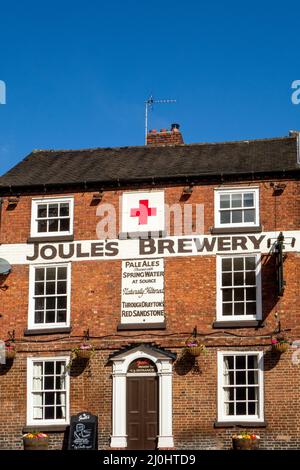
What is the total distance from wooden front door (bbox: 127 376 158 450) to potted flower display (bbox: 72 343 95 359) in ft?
4.62

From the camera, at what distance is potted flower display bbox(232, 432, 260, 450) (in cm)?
3356

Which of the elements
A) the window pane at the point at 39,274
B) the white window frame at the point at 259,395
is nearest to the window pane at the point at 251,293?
the white window frame at the point at 259,395

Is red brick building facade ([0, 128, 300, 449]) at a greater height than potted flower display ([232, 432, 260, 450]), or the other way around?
red brick building facade ([0, 128, 300, 449])

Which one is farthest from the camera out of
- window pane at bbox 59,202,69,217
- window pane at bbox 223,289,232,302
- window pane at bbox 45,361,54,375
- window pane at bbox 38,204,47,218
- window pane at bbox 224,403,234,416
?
window pane at bbox 38,204,47,218

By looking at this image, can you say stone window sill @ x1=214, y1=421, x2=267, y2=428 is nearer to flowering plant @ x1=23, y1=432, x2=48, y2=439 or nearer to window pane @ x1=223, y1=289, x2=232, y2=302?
window pane @ x1=223, y1=289, x2=232, y2=302

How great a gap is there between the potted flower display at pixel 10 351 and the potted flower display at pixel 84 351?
1.93m

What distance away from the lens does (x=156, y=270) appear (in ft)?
118

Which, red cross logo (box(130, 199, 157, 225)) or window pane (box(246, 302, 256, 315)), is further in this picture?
red cross logo (box(130, 199, 157, 225))

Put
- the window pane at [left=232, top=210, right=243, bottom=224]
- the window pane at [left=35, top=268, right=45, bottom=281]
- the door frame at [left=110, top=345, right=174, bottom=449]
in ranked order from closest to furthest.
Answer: the door frame at [left=110, top=345, right=174, bottom=449] < the window pane at [left=232, top=210, right=243, bottom=224] < the window pane at [left=35, top=268, right=45, bottom=281]

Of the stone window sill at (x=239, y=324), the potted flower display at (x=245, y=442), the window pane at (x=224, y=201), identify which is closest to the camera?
the potted flower display at (x=245, y=442)

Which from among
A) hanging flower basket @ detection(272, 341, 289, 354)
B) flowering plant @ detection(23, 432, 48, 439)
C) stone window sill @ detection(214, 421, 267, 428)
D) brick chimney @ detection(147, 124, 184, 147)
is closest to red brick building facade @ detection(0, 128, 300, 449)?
stone window sill @ detection(214, 421, 267, 428)

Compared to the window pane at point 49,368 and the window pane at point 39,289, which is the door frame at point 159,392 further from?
the window pane at point 39,289

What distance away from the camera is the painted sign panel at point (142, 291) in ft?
117
